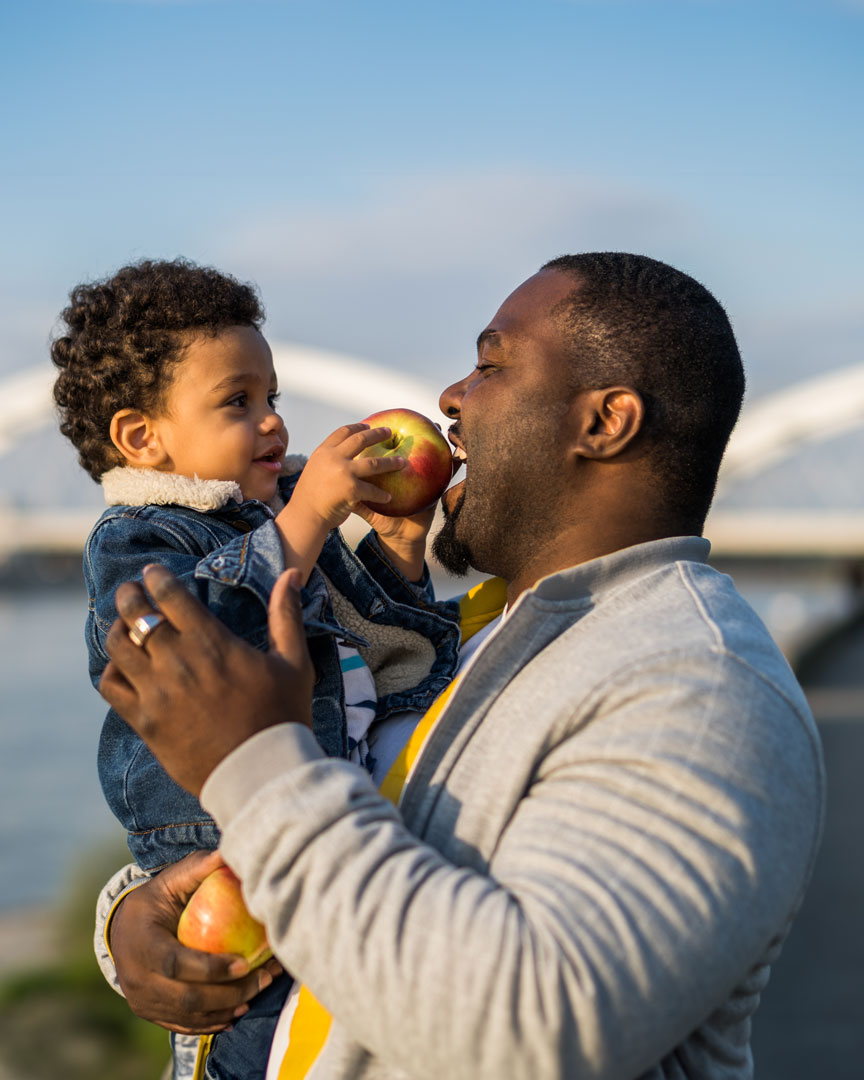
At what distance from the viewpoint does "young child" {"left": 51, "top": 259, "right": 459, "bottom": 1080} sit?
6.48 ft

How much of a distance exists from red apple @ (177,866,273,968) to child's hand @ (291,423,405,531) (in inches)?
24.7

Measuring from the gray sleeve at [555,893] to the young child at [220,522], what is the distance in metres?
0.53

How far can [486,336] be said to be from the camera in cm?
221

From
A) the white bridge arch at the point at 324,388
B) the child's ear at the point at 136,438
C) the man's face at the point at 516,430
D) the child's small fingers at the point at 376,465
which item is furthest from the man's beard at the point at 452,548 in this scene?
the white bridge arch at the point at 324,388

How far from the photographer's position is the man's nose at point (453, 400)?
229 centimetres

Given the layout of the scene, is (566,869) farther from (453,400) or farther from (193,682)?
(453,400)

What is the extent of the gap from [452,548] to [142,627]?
2.85 ft

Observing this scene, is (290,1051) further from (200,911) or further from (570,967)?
(570,967)

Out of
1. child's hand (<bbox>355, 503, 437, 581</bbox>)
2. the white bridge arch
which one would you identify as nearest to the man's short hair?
child's hand (<bbox>355, 503, 437, 581</bbox>)

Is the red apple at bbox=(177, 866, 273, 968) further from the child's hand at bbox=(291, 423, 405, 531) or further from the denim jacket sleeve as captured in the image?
the child's hand at bbox=(291, 423, 405, 531)

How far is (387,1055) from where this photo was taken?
140cm

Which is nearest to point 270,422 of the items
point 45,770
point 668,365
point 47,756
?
point 668,365

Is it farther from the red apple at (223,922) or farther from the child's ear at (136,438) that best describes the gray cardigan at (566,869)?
the child's ear at (136,438)

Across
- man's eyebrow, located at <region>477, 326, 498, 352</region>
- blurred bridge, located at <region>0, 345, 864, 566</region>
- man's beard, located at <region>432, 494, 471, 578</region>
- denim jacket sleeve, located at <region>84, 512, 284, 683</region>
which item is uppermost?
man's eyebrow, located at <region>477, 326, 498, 352</region>
